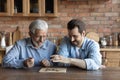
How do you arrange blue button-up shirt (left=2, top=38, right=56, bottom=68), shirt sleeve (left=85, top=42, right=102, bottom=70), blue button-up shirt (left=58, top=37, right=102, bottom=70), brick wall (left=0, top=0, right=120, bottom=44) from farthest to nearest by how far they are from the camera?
brick wall (left=0, top=0, right=120, bottom=44) < blue button-up shirt (left=2, top=38, right=56, bottom=68) < blue button-up shirt (left=58, top=37, right=102, bottom=70) < shirt sleeve (left=85, top=42, right=102, bottom=70)

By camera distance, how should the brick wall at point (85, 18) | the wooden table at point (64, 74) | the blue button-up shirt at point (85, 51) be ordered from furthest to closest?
the brick wall at point (85, 18) < the blue button-up shirt at point (85, 51) < the wooden table at point (64, 74)

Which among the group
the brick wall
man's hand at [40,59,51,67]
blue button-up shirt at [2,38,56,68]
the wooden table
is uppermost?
the brick wall

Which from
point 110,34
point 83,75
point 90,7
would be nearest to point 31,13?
point 90,7

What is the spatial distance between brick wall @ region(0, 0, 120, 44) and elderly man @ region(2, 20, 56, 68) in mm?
2022

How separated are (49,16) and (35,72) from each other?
8.01 ft

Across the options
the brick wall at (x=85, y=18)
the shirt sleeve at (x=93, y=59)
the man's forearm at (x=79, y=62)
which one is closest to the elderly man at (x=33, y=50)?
the man's forearm at (x=79, y=62)

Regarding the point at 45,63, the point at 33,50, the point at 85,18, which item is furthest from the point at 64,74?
the point at 85,18

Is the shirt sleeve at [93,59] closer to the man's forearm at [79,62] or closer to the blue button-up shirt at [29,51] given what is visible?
the man's forearm at [79,62]

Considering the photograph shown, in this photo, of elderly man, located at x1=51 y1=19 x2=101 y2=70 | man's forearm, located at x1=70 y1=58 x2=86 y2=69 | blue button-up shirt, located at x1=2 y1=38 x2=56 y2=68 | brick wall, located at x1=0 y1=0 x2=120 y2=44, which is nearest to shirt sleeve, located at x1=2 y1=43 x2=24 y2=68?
blue button-up shirt, located at x1=2 y1=38 x2=56 y2=68

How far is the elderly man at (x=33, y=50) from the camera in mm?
2633

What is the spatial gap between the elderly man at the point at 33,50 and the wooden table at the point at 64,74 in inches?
5.6

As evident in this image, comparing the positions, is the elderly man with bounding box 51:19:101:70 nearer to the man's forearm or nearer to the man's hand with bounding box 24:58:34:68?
the man's forearm

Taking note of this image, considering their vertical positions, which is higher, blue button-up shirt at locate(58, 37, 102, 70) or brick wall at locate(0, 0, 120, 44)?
brick wall at locate(0, 0, 120, 44)

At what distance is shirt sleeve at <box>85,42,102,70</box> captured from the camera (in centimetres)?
247
